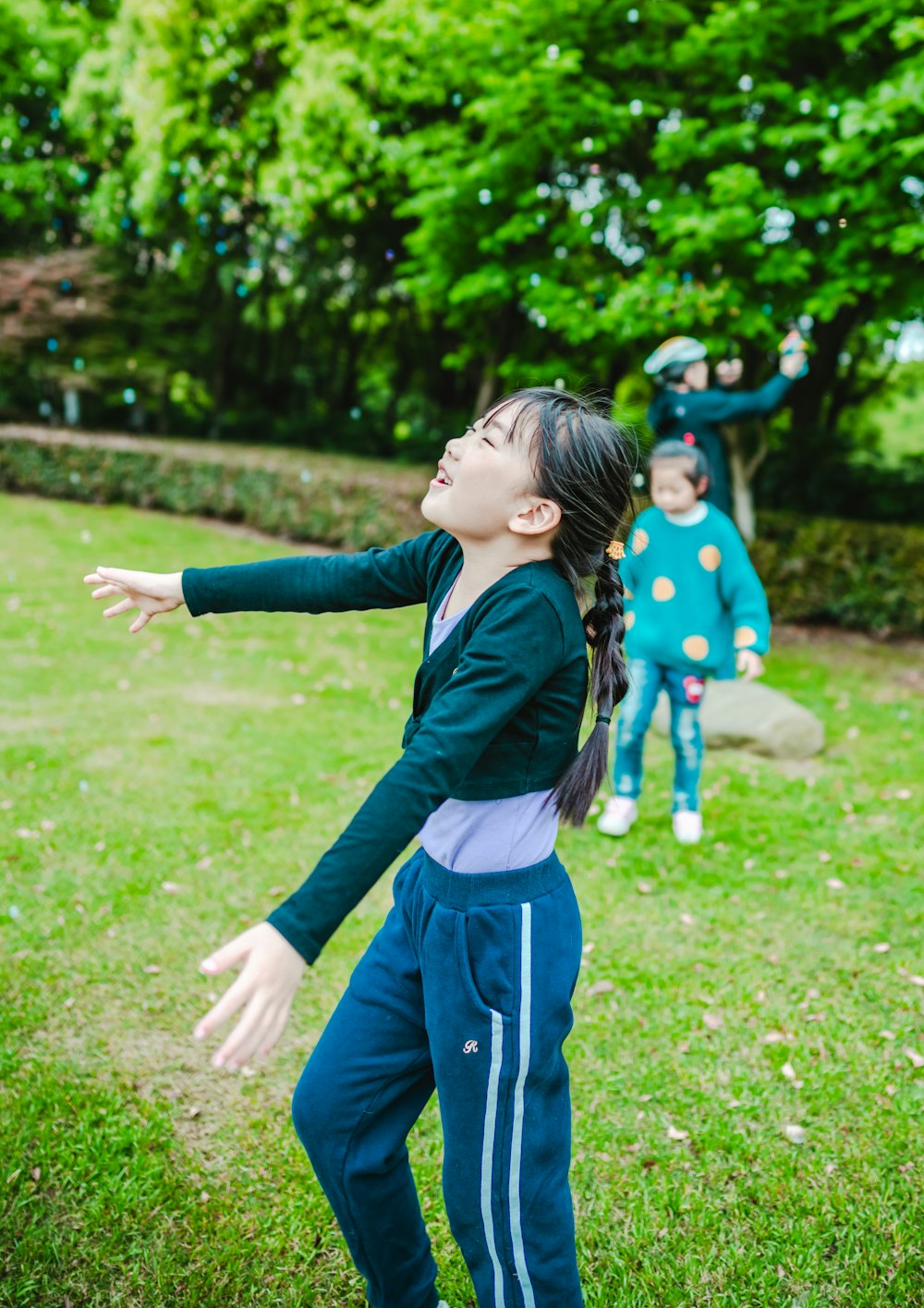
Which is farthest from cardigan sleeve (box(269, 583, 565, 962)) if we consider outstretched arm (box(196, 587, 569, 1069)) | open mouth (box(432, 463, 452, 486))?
open mouth (box(432, 463, 452, 486))

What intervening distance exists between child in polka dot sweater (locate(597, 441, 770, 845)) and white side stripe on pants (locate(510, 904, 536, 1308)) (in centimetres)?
262

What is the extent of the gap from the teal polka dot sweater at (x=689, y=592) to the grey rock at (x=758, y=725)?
1.69 m

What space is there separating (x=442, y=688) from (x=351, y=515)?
Answer: 1083 cm

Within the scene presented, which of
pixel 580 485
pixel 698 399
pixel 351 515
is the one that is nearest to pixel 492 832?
pixel 580 485

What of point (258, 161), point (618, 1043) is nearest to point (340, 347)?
point (258, 161)

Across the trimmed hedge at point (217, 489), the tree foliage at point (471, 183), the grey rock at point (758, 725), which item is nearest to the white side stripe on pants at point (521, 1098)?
the tree foliage at point (471, 183)

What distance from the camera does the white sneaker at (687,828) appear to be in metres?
4.68

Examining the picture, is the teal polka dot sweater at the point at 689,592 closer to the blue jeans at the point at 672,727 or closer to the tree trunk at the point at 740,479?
the blue jeans at the point at 672,727

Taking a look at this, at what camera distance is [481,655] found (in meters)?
1.53

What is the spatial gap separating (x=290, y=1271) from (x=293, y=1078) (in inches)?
29.1

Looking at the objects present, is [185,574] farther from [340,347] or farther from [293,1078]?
[340,347]

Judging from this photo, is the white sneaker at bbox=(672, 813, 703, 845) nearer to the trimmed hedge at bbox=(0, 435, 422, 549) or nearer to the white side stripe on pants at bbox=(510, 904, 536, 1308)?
the white side stripe on pants at bbox=(510, 904, 536, 1308)

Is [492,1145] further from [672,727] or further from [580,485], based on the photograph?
[672,727]

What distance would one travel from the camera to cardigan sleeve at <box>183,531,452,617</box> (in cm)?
194
